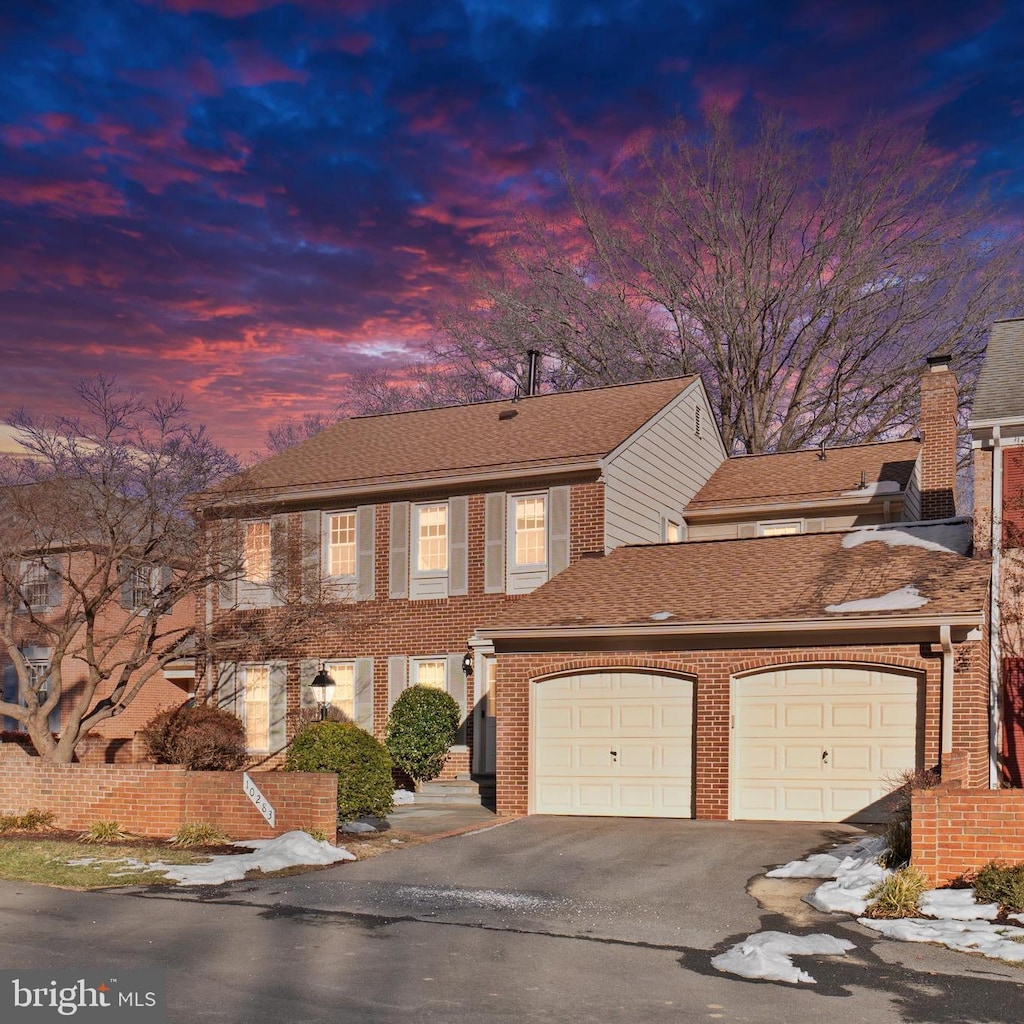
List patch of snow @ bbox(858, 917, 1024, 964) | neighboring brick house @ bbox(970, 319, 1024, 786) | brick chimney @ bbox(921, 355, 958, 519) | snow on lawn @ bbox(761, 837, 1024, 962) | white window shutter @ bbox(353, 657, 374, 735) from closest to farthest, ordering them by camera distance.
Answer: patch of snow @ bbox(858, 917, 1024, 964) < snow on lawn @ bbox(761, 837, 1024, 962) < neighboring brick house @ bbox(970, 319, 1024, 786) < brick chimney @ bbox(921, 355, 958, 519) < white window shutter @ bbox(353, 657, 374, 735)

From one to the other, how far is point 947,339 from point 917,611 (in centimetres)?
2163

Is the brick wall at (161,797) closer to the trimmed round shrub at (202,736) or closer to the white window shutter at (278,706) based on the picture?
the trimmed round shrub at (202,736)

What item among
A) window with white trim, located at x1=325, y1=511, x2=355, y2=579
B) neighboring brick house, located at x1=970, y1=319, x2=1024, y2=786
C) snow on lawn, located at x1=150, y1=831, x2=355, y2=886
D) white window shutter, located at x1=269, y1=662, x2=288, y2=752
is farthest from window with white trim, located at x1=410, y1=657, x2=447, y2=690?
neighboring brick house, located at x1=970, y1=319, x2=1024, y2=786

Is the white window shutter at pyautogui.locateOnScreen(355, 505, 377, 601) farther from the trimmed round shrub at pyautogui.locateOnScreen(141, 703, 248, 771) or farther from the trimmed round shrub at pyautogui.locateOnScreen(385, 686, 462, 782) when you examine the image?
the trimmed round shrub at pyautogui.locateOnScreen(141, 703, 248, 771)

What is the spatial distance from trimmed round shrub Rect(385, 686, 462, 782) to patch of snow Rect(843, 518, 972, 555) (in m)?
8.01

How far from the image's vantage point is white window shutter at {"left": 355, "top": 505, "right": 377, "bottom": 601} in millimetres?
26156

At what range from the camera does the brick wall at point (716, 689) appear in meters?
17.3

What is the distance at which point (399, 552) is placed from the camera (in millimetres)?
25953

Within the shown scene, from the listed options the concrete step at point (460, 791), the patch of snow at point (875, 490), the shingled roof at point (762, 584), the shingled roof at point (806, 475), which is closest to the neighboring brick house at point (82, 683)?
the concrete step at point (460, 791)

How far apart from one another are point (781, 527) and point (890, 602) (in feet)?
32.1

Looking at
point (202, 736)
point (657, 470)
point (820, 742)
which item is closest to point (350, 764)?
point (820, 742)

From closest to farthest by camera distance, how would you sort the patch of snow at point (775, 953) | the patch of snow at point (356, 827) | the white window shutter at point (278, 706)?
the patch of snow at point (775, 953)
the patch of snow at point (356, 827)
the white window shutter at point (278, 706)

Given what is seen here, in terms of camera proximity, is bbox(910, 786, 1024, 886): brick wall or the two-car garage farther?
the two-car garage

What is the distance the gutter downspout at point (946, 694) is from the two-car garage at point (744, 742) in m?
0.48
